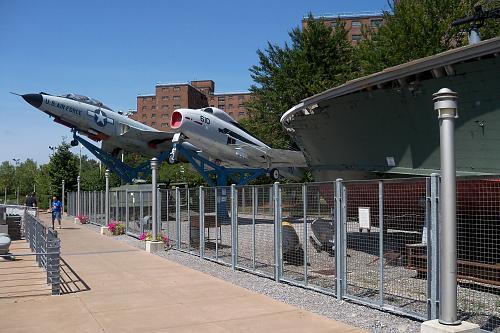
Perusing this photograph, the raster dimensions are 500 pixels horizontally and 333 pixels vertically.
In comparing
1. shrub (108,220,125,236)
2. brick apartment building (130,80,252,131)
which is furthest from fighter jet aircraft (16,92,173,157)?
brick apartment building (130,80,252,131)

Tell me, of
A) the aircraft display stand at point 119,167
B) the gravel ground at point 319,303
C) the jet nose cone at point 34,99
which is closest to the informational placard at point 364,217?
the gravel ground at point 319,303

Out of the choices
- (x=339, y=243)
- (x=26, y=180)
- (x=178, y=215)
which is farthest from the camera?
(x=26, y=180)

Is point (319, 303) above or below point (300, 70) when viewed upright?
below

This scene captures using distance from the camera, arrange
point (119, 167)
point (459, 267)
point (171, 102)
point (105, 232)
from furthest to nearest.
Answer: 1. point (171, 102)
2. point (119, 167)
3. point (105, 232)
4. point (459, 267)

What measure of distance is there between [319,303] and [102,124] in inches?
917

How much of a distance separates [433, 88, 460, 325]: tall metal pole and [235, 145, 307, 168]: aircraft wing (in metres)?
22.4

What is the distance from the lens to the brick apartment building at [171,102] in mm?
123700

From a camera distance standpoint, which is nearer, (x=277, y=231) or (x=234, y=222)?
(x=277, y=231)

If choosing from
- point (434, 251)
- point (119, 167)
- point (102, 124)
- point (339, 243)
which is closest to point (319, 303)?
point (339, 243)

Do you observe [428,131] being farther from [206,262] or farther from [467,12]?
[467,12]

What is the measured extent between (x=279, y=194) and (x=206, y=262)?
376 cm

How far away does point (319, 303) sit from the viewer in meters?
8.05

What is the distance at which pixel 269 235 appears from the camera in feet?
36.8

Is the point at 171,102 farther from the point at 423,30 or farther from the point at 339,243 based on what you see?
the point at 339,243
